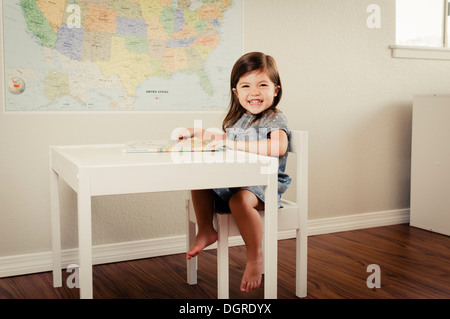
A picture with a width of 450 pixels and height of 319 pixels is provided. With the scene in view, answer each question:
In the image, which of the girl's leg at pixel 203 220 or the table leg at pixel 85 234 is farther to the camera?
the girl's leg at pixel 203 220

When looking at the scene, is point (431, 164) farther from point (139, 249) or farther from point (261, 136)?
point (139, 249)

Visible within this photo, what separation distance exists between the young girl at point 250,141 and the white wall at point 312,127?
51 centimetres

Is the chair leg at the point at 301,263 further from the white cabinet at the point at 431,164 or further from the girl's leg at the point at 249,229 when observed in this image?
the white cabinet at the point at 431,164

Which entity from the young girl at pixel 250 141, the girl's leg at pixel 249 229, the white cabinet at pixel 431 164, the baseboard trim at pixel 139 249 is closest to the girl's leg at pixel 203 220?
the young girl at pixel 250 141

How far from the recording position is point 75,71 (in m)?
2.03

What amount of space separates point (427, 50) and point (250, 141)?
5.85ft

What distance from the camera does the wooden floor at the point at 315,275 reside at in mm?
1793

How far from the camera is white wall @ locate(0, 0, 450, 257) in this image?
2020 millimetres

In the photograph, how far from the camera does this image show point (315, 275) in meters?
1.99

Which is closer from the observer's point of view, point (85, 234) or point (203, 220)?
point (85, 234)

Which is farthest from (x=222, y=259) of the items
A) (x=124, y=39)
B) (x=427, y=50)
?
(x=427, y=50)

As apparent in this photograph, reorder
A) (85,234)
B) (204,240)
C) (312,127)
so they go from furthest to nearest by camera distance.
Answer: (312,127) → (204,240) → (85,234)

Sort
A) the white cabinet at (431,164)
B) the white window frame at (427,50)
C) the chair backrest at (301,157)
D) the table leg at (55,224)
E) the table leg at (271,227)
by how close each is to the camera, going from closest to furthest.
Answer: the table leg at (271,227)
the chair backrest at (301,157)
the table leg at (55,224)
the white cabinet at (431,164)
the white window frame at (427,50)

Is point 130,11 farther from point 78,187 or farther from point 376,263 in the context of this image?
point 376,263
